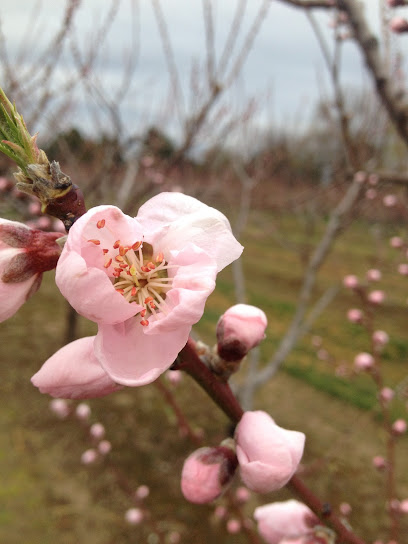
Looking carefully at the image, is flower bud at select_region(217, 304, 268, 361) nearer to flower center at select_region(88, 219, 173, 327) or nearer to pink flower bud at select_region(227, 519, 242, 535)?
flower center at select_region(88, 219, 173, 327)

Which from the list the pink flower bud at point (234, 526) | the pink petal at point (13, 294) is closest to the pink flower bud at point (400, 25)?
the pink petal at point (13, 294)

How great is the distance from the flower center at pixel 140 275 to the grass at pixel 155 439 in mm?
1519

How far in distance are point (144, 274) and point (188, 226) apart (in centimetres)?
9

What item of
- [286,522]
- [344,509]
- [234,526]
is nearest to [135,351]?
[286,522]

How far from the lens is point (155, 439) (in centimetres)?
454

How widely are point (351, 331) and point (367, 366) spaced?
5.38 metres

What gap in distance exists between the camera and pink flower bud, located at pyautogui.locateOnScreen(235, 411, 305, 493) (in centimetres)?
65

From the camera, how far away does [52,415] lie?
4.76m

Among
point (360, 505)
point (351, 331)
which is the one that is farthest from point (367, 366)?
point (351, 331)

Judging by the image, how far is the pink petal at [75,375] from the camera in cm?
57

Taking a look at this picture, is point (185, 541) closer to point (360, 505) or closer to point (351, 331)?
point (360, 505)

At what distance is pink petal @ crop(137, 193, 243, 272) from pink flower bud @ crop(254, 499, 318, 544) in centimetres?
Answer: 58

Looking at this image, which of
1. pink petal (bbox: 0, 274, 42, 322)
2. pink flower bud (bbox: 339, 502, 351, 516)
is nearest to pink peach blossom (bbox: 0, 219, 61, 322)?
pink petal (bbox: 0, 274, 42, 322)

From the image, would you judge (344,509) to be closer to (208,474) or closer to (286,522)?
(286,522)
